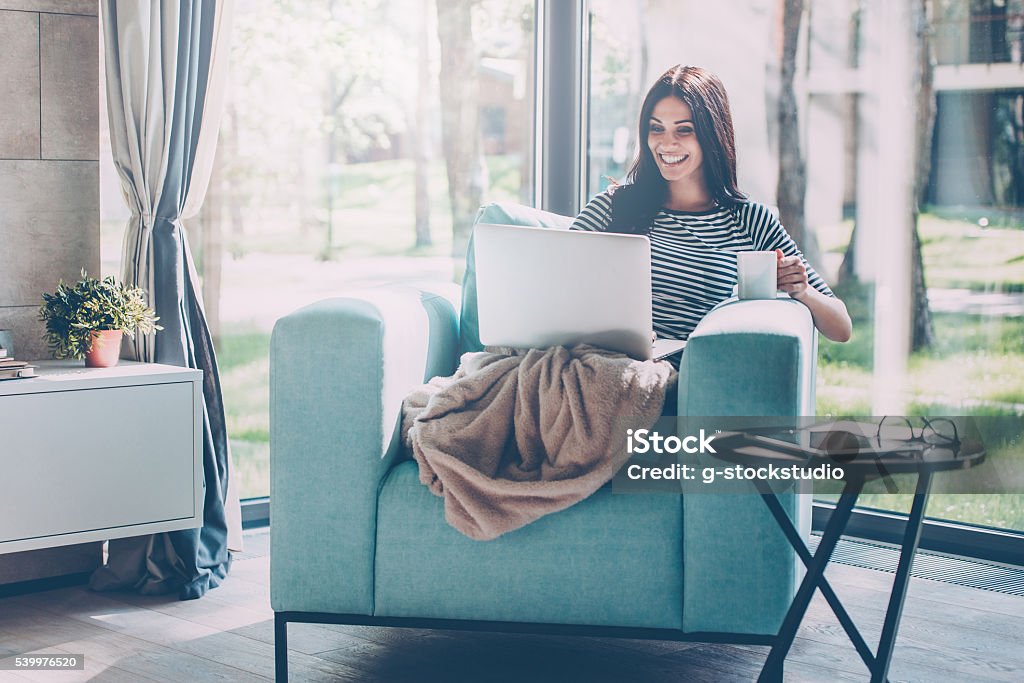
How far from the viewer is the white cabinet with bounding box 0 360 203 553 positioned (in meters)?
2.39

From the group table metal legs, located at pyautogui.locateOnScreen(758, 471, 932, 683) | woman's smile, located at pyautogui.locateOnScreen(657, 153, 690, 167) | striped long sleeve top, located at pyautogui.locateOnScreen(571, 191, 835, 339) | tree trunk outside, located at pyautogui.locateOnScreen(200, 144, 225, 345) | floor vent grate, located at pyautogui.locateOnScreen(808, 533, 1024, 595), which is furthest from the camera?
tree trunk outside, located at pyautogui.locateOnScreen(200, 144, 225, 345)

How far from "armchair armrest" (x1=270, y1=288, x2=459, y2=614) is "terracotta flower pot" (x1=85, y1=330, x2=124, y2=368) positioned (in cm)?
71

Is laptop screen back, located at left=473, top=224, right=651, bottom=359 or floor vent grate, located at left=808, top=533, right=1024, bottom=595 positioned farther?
floor vent grate, located at left=808, top=533, right=1024, bottom=595

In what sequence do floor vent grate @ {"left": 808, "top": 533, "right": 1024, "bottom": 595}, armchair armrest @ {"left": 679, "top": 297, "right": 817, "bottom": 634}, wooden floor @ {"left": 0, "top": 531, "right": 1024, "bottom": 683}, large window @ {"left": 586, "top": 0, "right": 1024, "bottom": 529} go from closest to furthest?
armchair armrest @ {"left": 679, "top": 297, "right": 817, "bottom": 634} → wooden floor @ {"left": 0, "top": 531, "right": 1024, "bottom": 683} → floor vent grate @ {"left": 808, "top": 533, "right": 1024, "bottom": 595} → large window @ {"left": 586, "top": 0, "right": 1024, "bottom": 529}

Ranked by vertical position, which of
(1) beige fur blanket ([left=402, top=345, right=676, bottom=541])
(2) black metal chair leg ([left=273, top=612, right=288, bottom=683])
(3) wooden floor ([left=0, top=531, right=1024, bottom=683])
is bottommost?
(3) wooden floor ([left=0, top=531, right=1024, bottom=683])

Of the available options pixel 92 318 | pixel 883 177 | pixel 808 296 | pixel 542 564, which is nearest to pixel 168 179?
pixel 92 318

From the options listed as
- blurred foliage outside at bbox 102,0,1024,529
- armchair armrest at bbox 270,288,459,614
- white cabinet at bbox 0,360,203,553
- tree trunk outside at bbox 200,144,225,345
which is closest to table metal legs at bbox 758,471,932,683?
armchair armrest at bbox 270,288,459,614

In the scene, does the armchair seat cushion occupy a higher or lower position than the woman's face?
lower

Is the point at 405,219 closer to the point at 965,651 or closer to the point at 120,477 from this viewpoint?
the point at 120,477

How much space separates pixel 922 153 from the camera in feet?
10.2

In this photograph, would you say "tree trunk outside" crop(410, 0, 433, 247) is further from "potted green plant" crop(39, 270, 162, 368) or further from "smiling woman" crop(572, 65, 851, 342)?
"potted green plant" crop(39, 270, 162, 368)

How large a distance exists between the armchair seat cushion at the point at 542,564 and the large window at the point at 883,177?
144 centimetres

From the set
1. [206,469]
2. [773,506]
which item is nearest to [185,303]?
[206,469]

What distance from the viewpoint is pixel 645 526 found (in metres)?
1.99
